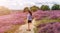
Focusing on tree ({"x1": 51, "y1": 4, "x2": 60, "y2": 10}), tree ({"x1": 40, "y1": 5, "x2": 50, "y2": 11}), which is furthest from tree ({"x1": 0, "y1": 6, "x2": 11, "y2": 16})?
tree ({"x1": 51, "y1": 4, "x2": 60, "y2": 10})

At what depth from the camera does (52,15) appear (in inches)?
96.9

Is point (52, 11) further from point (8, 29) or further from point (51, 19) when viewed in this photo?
point (8, 29)

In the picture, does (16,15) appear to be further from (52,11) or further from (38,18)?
(52,11)

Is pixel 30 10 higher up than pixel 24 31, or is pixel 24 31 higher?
pixel 30 10

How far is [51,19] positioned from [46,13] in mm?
111

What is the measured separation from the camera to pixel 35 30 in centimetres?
236

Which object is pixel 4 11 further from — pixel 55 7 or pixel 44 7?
pixel 55 7

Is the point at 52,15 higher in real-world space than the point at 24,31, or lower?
higher

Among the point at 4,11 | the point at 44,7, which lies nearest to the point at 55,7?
the point at 44,7

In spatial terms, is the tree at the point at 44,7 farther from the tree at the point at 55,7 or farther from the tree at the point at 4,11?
the tree at the point at 4,11

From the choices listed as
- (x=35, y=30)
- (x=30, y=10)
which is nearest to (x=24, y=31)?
(x=35, y=30)

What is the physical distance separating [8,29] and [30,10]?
0.41 metres

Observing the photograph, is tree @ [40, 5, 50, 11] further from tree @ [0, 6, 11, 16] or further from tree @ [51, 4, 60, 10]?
tree @ [0, 6, 11, 16]

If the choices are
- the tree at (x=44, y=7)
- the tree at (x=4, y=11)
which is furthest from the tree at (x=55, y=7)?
the tree at (x=4, y=11)
